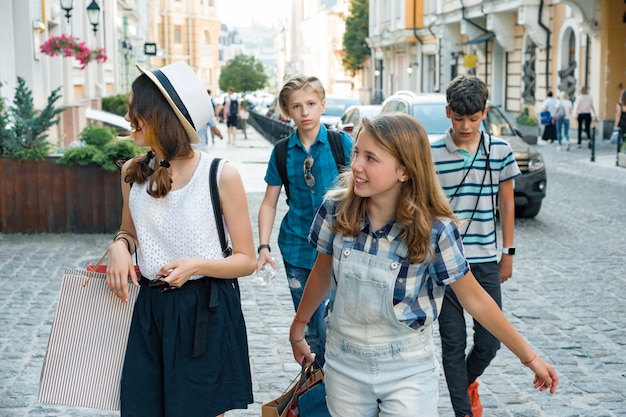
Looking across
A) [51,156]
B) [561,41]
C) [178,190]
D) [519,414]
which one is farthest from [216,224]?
[561,41]

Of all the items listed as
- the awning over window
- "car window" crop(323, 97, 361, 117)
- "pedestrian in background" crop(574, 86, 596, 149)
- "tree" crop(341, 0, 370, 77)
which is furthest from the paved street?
"tree" crop(341, 0, 370, 77)

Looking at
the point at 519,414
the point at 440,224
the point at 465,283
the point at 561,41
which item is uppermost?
the point at 561,41

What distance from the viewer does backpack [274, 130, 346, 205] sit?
4.59 metres

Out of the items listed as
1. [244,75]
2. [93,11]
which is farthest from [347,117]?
[244,75]

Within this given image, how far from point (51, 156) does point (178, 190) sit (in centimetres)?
823

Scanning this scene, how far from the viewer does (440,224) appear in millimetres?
2951

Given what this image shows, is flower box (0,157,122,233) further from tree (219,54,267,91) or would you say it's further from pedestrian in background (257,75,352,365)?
tree (219,54,267,91)

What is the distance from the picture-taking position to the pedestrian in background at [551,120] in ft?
85.0

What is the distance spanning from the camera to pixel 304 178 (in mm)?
4566

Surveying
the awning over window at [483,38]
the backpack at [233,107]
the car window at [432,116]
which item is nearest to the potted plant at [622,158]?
the car window at [432,116]

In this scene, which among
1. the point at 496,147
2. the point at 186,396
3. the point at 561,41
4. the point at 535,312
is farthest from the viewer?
the point at 561,41

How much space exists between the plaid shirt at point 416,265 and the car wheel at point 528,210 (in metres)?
9.83

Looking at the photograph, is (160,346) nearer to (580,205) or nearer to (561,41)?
(580,205)

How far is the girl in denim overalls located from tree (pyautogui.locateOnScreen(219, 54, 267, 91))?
61.1m
